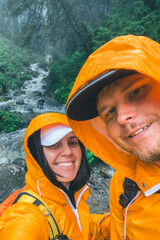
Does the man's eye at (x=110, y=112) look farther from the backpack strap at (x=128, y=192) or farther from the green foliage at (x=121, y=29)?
the green foliage at (x=121, y=29)

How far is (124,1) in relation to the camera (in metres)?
15.7

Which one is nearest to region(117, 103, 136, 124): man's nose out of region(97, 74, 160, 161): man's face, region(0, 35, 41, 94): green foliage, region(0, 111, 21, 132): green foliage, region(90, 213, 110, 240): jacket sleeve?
region(97, 74, 160, 161): man's face

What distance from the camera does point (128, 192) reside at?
4.53 ft

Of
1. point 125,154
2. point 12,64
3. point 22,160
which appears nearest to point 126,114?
point 125,154

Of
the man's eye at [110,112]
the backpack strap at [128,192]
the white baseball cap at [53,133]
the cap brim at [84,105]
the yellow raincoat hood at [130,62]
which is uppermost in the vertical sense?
the yellow raincoat hood at [130,62]

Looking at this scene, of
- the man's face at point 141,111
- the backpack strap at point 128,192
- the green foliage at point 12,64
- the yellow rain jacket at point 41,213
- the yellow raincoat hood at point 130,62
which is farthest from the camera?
the green foliage at point 12,64

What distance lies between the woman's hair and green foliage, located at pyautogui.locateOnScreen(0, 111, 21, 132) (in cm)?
844

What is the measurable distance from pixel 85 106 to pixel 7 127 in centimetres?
932

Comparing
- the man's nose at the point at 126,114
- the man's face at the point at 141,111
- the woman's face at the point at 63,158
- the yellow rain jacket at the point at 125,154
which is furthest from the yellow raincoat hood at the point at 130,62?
the woman's face at the point at 63,158

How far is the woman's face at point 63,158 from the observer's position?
1.76 metres

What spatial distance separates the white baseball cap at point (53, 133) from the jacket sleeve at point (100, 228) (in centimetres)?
121

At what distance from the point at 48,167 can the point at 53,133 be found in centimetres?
38

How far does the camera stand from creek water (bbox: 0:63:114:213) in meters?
4.85

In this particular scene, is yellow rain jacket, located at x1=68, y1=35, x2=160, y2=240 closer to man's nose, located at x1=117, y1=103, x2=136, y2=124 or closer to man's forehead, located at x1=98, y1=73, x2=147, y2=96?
man's forehead, located at x1=98, y1=73, x2=147, y2=96
